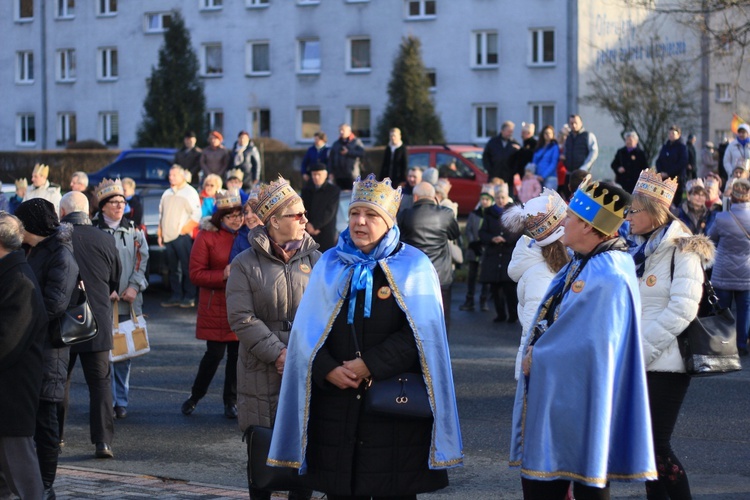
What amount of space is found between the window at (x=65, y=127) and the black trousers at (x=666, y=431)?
5622cm

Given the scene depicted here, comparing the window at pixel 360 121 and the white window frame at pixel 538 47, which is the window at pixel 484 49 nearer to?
the white window frame at pixel 538 47

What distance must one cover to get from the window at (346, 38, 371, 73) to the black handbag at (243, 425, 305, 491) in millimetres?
46983

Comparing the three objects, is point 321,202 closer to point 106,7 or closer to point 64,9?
point 106,7

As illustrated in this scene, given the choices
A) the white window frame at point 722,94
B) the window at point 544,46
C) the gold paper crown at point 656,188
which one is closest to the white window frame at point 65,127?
the window at point 544,46

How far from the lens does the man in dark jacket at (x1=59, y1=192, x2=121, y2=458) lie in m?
8.97

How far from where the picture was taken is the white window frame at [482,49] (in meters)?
50.8

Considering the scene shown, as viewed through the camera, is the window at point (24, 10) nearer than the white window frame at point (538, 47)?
No

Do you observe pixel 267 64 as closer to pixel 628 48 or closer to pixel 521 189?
pixel 628 48

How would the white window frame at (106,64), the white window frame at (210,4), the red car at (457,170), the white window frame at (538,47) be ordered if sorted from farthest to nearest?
the white window frame at (106,64), the white window frame at (210,4), the white window frame at (538,47), the red car at (457,170)

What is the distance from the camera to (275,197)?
6934mm

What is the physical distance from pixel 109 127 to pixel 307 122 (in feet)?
35.8

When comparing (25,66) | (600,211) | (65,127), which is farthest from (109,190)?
(25,66)

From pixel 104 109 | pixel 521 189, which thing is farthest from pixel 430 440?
pixel 104 109

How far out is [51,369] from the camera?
7551mm
